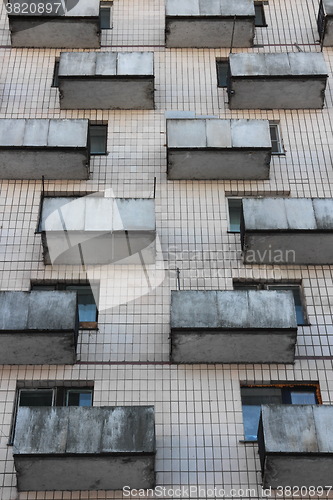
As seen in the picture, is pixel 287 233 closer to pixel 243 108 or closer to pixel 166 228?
pixel 166 228

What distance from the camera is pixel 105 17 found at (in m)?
27.6

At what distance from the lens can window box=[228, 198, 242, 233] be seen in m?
21.5

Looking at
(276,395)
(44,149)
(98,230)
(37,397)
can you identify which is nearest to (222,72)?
(44,149)

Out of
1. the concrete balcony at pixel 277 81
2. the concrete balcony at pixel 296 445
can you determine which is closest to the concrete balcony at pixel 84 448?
the concrete balcony at pixel 296 445

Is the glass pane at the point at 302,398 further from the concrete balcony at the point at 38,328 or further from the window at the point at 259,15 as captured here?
the window at the point at 259,15

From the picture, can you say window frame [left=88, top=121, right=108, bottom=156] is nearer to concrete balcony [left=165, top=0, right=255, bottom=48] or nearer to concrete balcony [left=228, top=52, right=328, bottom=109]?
concrete balcony [left=228, top=52, right=328, bottom=109]

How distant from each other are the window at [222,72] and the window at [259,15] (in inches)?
89.1

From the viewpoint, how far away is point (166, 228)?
2114 cm

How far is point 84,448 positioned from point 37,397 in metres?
2.89

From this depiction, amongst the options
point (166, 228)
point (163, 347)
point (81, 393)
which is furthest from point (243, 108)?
point (81, 393)

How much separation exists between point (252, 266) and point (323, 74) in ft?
24.1

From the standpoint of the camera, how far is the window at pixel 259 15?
88.8 feet

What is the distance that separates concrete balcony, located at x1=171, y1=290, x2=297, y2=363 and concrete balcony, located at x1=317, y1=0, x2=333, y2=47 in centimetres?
1152

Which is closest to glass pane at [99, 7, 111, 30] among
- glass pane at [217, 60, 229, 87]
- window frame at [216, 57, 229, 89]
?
window frame at [216, 57, 229, 89]
